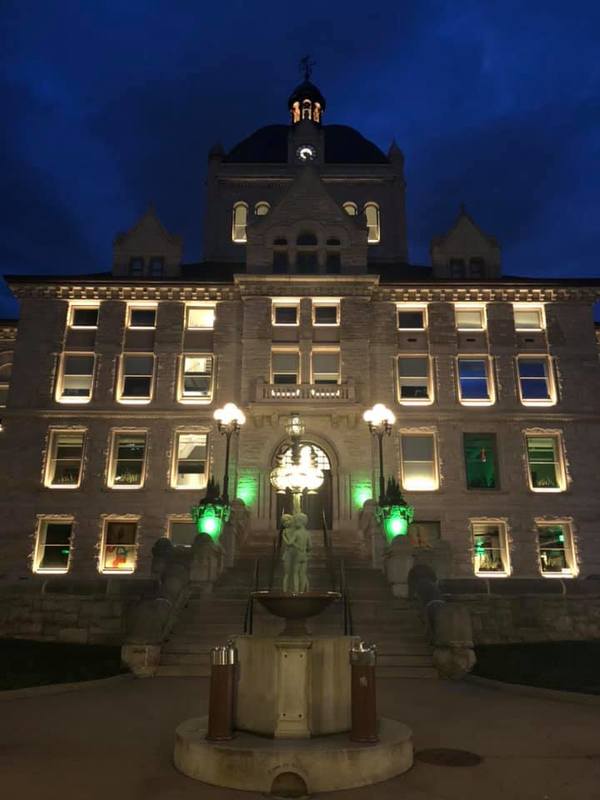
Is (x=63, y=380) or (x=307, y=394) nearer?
(x=307, y=394)

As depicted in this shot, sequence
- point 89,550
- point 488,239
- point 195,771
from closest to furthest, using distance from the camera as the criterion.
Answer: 1. point 195,771
2. point 89,550
3. point 488,239

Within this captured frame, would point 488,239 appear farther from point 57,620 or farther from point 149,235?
point 57,620

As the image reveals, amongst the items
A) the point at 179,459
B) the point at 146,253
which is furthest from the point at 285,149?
the point at 179,459

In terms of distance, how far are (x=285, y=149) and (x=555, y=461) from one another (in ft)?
94.7

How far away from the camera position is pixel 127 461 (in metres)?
30.6

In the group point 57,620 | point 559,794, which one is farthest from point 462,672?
point 57,620

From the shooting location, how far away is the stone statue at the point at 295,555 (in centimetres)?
1045

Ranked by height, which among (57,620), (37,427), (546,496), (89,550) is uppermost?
(37,427)

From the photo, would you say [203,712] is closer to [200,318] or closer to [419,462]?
[419,462]

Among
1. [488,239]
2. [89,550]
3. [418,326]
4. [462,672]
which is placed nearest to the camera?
[462,672]

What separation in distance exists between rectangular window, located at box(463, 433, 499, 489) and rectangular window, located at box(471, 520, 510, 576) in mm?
1874

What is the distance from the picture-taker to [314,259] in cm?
3391

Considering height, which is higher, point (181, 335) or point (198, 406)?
point (181, 335)

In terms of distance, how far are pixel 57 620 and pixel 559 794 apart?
13.6 metres
